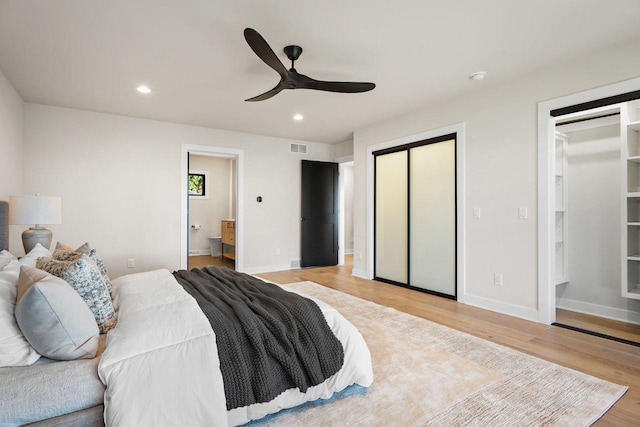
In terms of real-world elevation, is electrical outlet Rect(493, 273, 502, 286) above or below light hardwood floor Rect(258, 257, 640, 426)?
above

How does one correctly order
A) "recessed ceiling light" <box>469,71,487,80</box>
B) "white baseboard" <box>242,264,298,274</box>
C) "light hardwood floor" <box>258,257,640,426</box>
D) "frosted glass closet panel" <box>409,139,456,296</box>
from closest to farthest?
"light hardwood floor" <box>258,257,640,426</box>
"recessed ceiling light" <box>469,71,487,80</box>
"frosted glass closet panel" <box>409,139,456,296</box>
"white baseboard" <box>242,264,298,274</box>

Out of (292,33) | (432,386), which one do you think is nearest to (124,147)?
(292,33)

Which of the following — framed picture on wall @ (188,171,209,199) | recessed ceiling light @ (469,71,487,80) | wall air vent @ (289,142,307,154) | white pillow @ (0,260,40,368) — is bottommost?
white pillow @ (0,260,40,368)

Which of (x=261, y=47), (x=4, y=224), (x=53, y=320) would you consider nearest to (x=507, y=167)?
(x=261, y=47)

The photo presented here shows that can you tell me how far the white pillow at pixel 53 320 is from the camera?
127 centimetres

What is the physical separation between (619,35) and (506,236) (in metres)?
1.93

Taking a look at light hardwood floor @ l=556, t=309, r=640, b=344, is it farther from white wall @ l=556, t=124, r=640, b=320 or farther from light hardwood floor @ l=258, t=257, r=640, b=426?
light hardwood floor @ l=258, t=257, r=640, b=426

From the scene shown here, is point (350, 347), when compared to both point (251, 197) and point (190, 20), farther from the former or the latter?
point (251, 197)

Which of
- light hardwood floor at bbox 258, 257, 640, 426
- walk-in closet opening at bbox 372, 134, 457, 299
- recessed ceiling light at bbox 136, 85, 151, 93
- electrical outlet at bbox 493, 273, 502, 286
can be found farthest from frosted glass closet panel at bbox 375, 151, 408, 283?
recessed ceiling light at bbox 136, 85, 151, 93

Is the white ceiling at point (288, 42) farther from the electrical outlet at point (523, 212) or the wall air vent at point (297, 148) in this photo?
the wall air vent at point (297, 148)

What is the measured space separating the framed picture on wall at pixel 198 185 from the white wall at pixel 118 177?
308cm

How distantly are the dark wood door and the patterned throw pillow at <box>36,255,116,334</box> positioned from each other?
15.5ft

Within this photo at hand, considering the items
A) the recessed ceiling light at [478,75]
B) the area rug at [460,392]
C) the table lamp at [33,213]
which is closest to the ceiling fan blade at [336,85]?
the recessed ceiling light at [478,75]

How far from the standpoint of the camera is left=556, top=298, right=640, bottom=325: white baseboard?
3285 millimetres
